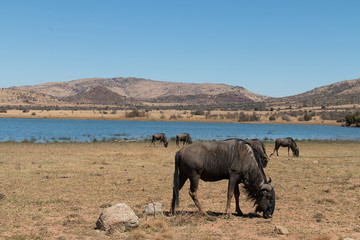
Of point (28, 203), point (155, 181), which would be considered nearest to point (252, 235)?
point (28, 203)

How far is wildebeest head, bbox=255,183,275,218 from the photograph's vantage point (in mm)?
10609

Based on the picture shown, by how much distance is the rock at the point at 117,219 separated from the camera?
9414 millimetres

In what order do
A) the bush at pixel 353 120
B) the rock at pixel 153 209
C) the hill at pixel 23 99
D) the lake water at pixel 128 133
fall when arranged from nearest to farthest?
the rock at pixel 153 209 < the lake water at pixel 128 133 < the bush at pixel 353 120 < the hill at pixel 23 99

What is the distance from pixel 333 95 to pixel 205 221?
578 feet

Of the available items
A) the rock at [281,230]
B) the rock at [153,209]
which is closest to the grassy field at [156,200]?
the rock at [281,230]

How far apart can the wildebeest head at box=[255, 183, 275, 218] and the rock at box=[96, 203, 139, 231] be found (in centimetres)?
329

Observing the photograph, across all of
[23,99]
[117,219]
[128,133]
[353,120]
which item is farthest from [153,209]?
[23,99]

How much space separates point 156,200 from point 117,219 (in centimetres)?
387

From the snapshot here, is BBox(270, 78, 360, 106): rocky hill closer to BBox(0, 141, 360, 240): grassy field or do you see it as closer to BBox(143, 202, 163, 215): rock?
BBox(0, 141, 360, 240): grassy field

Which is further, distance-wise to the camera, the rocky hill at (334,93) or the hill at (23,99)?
the rocky hill at (334,93)

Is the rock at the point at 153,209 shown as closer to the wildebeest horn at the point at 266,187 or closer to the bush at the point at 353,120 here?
the wildebeest horn at the point at 266,187

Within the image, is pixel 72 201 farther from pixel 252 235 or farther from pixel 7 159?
pixel 7 159

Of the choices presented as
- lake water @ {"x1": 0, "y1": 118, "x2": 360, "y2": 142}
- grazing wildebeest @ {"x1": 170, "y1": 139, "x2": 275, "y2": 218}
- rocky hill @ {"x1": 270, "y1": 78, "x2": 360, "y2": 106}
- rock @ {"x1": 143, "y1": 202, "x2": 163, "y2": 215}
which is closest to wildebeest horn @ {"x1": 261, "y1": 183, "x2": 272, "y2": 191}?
grazing wildebeest @ {"x1": 170, "y1": 139, "x2": 275, "y2": 218}

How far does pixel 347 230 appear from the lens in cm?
969
